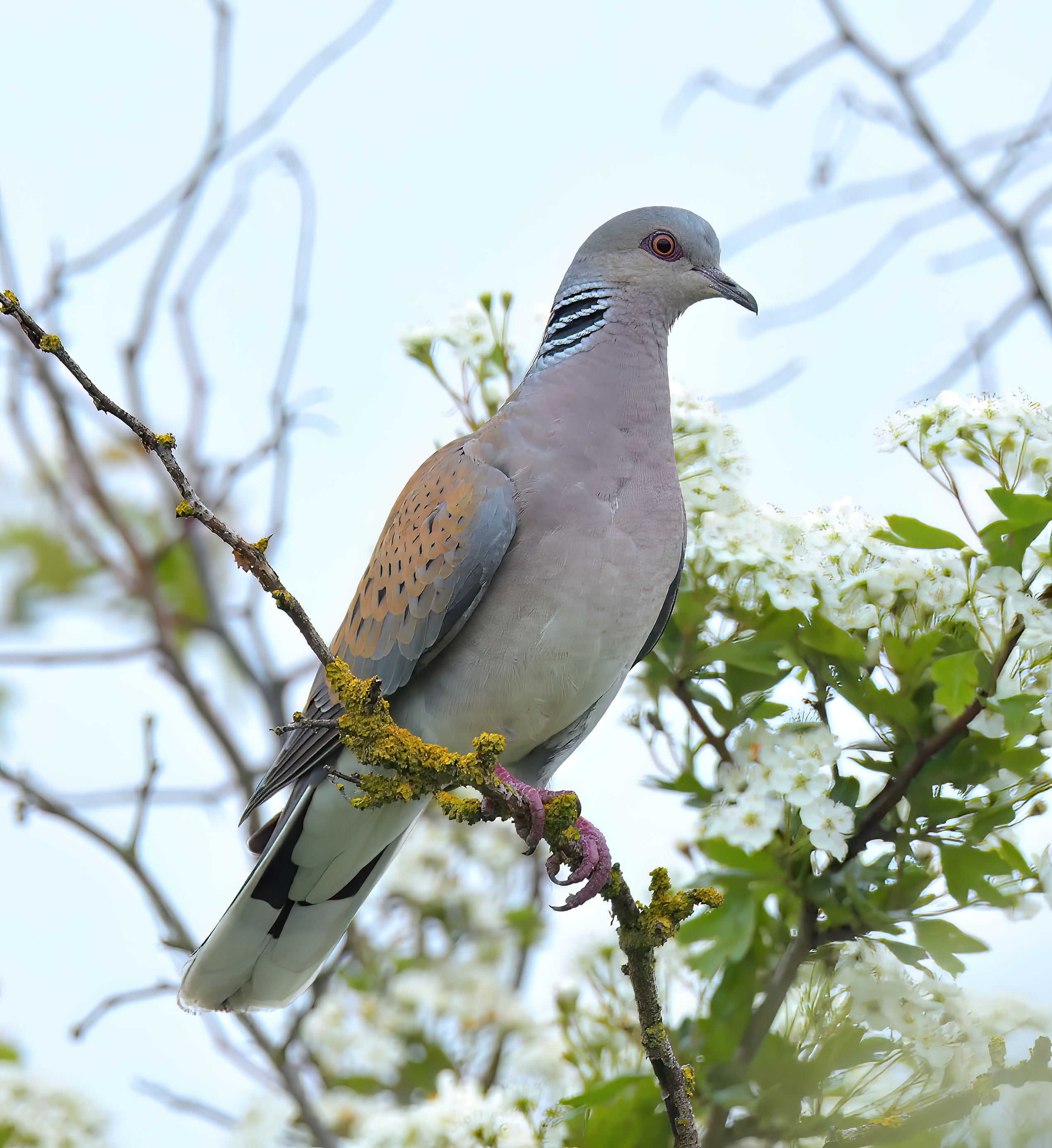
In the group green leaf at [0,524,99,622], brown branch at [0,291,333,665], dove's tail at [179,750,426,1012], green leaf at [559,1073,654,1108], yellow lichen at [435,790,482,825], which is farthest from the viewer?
green leaf at [0,524,99,622]

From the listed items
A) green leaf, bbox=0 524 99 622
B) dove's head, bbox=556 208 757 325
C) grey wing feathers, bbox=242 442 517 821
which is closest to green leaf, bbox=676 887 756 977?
grey wing feathers, bbox=242 442 517 821

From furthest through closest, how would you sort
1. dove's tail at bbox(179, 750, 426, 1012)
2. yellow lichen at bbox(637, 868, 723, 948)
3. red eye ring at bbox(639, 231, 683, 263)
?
1. red eye ring at bbox(639, 231, 683, 263)
2. dove's tail at bbox(179, 750, 426, 1012)
3. yellow lichen at bbox(637, 868, 723, 948)

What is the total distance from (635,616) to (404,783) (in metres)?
0.80

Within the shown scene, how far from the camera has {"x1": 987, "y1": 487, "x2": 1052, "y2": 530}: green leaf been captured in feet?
6.38

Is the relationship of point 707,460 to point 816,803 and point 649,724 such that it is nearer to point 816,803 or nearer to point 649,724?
point 649,724

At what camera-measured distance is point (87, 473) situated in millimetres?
4348

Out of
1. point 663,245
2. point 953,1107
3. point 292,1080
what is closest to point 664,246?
point 663,245

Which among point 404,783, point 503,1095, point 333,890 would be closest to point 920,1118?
point 404,783

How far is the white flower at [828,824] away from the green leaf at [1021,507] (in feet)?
1.73

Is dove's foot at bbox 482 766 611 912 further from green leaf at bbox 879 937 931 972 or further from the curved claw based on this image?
green leaf at bbox 879 937 931 972

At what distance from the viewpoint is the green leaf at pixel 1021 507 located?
1.94 metres

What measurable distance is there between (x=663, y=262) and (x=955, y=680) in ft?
4.88

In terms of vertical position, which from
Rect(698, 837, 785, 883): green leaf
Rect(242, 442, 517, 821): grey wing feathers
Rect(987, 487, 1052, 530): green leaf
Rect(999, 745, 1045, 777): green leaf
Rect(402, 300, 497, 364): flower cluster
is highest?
Rect(402, 300, 497, 364): flower cluster

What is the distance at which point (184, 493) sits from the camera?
1.65 metres
